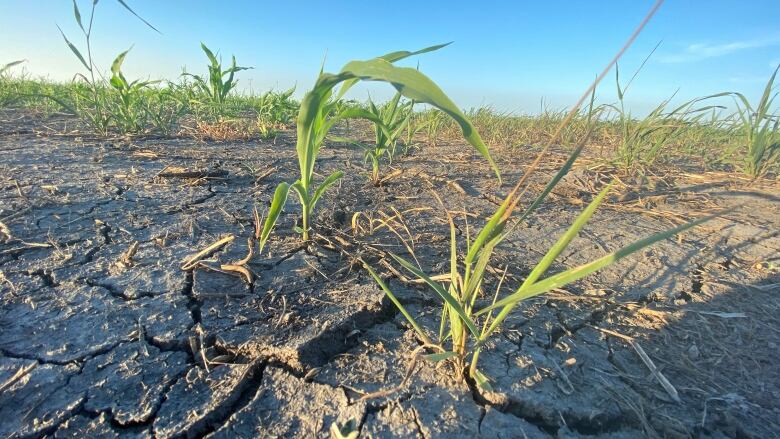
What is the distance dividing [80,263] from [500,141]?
299cm

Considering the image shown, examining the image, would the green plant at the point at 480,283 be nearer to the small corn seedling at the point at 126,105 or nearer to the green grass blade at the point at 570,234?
the green grass blade at the point at 570,234

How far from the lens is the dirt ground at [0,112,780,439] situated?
0.91m

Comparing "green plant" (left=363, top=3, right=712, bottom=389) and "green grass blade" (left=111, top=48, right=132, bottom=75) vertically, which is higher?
"green grass blade" (left=111, top=48, right=132, bottom=75)

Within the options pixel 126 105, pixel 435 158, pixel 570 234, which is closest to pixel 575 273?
pixel 570 234

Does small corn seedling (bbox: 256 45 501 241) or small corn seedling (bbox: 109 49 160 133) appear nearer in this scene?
small corn seedling (bbox: 256 45 501 241)

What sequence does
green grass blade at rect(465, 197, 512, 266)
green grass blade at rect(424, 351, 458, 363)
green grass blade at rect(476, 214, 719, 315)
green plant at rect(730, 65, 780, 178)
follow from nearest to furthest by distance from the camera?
green grass blade at rect(476, 214, 719, 315) → green grass blade at rect(465, 197, 512, 266) → green grass blade at rect(424, 351, 458, 363) → green plant at rect(730, 65, 780, 178)

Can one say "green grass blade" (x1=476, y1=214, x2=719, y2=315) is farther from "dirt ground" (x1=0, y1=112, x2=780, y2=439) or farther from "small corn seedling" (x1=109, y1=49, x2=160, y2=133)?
"small corn seedling" (x1=109, y1=49, x2=160, y2=133)

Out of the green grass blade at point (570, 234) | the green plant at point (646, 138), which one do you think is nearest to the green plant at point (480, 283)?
the green grass blade at point (570, 234)

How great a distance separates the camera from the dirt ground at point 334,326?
0.91 metres

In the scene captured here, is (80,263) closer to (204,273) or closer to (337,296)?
(204,273)

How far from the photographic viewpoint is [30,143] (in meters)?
2.54

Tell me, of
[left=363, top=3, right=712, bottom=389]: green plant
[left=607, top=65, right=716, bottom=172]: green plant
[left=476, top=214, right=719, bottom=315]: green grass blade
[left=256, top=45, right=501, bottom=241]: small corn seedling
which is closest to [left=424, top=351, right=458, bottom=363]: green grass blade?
[left=363, top=3, right=712, bottom=389]: green plant

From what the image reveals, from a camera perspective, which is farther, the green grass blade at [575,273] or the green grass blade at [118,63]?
the green grass blade at [118,63]

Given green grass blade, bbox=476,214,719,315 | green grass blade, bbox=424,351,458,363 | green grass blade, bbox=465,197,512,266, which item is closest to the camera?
green grass blade, bbox=476,214,719,315
